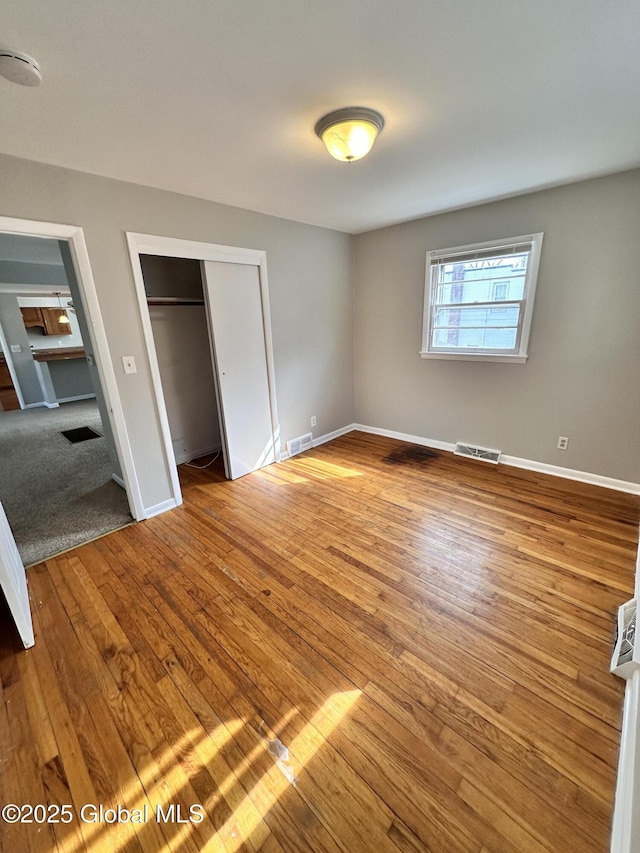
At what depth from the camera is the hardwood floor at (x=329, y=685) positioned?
41.9 inches

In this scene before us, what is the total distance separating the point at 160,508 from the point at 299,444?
66.6 inches

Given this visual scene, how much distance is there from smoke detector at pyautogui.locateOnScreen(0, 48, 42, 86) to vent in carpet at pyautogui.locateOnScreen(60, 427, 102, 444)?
13.7ft

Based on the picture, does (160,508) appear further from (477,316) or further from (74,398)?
(74,398)

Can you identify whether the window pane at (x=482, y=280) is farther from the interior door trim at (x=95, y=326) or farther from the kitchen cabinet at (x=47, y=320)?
the kitchen cabinet at (x=47, y=320)

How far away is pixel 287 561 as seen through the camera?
2211 mm

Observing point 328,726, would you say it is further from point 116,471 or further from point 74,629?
point 116,471

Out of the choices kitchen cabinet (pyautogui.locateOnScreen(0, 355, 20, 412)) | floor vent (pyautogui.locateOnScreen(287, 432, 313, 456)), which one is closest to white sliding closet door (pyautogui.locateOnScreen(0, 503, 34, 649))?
floor vent (pyautogui.locateOnScreen(287, 432, 313, 456))

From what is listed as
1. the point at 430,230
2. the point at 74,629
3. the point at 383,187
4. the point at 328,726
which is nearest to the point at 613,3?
the point at 383,187

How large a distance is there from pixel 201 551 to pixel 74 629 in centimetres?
77

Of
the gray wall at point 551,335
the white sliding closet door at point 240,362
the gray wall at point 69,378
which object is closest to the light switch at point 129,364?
the white sliding closet door at point 240,362

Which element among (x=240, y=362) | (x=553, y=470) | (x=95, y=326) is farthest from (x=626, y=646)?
(x=95, y=326)

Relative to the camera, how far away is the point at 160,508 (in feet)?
9.31

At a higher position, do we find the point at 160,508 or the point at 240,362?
the point at 240,362

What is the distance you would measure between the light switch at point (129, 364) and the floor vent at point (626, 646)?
3.19m
